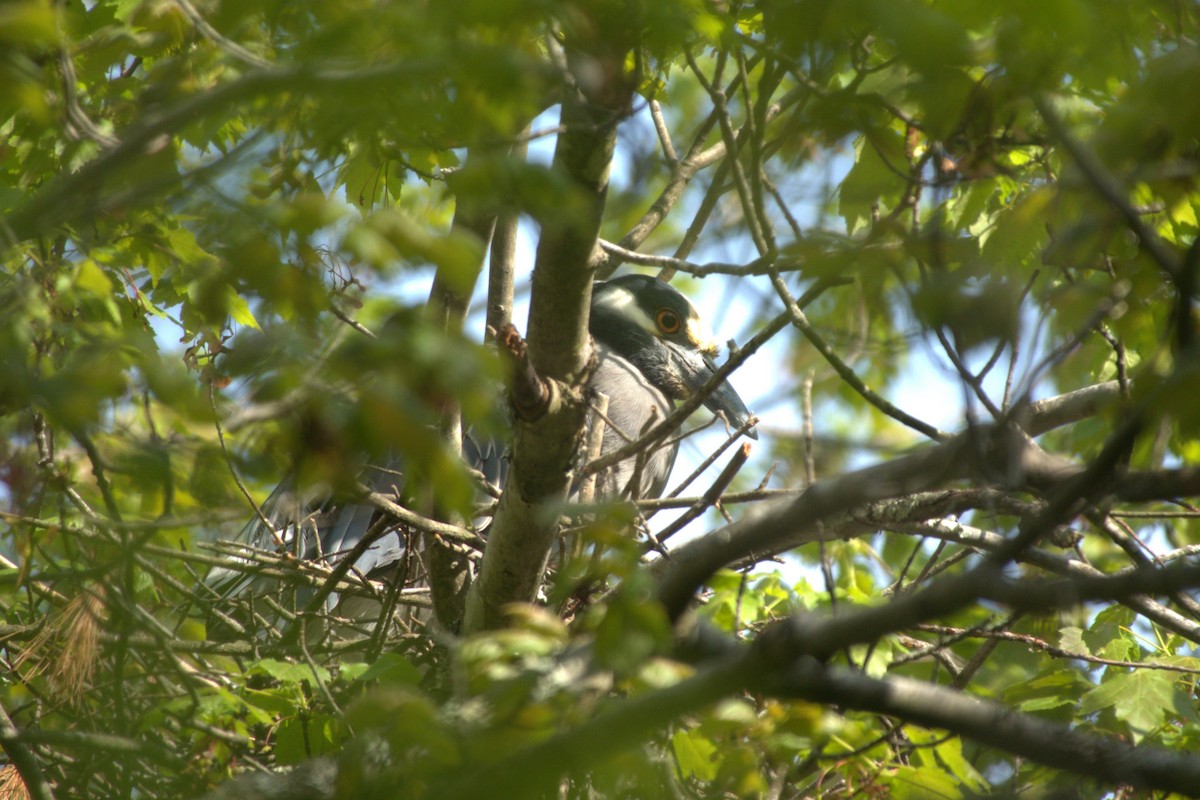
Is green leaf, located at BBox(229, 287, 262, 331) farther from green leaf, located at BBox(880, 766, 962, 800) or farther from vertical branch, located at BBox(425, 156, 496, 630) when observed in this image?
green leaf, located at BBox(880, 766, 962, 800)

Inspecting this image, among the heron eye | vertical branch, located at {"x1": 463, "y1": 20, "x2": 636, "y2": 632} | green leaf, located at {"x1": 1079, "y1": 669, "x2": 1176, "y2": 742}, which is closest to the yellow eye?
the heron eye

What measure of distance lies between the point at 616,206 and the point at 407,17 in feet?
3.71

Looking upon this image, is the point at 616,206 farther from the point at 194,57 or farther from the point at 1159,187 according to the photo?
the point at 1159,187

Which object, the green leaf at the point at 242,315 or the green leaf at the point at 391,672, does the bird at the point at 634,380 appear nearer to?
the green leaf at the point at 242,315

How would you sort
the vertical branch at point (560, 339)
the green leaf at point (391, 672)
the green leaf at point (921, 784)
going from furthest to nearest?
1. the green leaf at point (391, 672)
2. the green leaf at point (921, 784)
3. the vertical branch at point (560, 339)

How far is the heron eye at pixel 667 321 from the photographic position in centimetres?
526

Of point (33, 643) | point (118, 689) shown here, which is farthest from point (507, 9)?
point (33, 643)

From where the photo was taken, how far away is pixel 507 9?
4.17ft

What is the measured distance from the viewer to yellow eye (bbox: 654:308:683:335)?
5262 mm

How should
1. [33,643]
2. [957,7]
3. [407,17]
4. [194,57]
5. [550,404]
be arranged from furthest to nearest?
1. [33,643]
2. [550,404]
3. [194,57]
4. [957,7]
5. [407,17]

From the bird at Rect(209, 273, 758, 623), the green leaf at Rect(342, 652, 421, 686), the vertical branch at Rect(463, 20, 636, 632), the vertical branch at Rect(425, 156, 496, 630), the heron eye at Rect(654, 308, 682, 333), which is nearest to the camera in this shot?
the vertical branch at Rect(463, 20, 636, 632)

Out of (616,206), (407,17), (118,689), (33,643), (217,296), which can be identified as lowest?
(118,689)

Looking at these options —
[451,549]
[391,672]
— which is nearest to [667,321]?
[451,549]

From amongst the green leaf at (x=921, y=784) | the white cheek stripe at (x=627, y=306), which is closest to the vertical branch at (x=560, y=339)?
the green leaf at (x=921, y=784)
